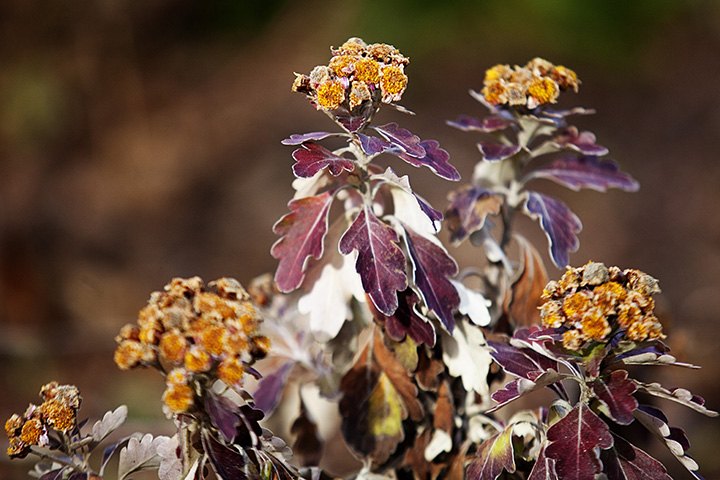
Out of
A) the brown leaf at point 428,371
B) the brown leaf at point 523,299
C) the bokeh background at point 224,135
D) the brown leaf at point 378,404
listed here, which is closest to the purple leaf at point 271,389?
the brown leaf at point 378,404

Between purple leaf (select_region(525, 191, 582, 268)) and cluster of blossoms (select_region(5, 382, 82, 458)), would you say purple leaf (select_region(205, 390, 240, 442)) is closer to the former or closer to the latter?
cluster of blossoms (select_region(5, 382, 82, 458))

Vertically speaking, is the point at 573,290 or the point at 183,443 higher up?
the point at 573,290

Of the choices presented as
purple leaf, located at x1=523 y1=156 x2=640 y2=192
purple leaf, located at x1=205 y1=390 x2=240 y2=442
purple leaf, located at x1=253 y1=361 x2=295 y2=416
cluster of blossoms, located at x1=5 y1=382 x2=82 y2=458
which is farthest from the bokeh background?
purple leaf, located at x1=205 y1=390 x2=240 y2=442

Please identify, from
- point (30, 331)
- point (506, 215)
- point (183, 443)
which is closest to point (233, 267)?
point (30, 331)

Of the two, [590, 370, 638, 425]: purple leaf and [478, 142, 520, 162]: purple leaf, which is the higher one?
[478, 142, 520, 162]: purple leaf

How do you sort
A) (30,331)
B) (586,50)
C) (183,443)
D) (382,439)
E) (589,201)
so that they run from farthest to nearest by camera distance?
(586,50) → (589,201) → (30,331) → (382,439) → (183,443)

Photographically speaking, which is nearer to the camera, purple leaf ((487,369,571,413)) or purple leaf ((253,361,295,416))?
purple leaf ((487,369,571,413))

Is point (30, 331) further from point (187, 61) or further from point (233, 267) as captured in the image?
point (187, 61)

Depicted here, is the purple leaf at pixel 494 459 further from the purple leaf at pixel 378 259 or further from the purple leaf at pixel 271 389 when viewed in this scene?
→ the purple leaf at pixel 271 389
